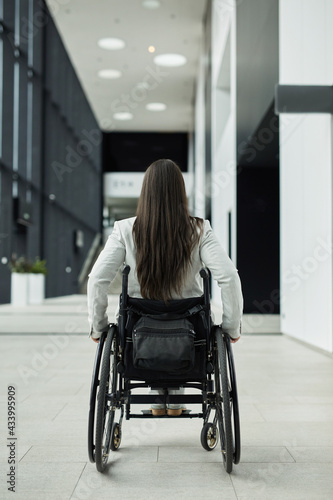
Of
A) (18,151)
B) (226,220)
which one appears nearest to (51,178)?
(18,151)

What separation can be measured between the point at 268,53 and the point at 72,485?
701cm

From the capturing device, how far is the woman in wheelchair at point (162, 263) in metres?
2.24

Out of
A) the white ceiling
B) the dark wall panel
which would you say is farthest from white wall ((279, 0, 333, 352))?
the white ceiling

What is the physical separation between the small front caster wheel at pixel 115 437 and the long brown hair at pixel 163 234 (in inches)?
23.5

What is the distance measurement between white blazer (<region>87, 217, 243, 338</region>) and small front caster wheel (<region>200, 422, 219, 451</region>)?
47 centimetres

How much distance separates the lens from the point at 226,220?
13.2 meters

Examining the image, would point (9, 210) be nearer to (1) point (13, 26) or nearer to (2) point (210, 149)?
(1) point (13, 26)

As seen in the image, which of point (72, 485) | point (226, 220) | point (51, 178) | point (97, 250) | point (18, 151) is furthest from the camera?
point (97, 250)

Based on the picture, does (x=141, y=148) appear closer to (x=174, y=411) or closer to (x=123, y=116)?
(x=123, y=116)

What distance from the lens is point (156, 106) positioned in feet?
79.3

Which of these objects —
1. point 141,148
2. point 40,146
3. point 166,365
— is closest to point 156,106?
point 141,148

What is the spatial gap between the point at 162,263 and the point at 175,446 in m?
0.90

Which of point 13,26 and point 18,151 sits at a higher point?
point 13,26

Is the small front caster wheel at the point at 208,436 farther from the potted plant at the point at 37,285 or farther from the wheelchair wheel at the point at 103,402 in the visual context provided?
the potted plant at the point at 37,285
